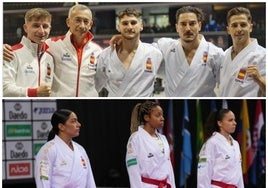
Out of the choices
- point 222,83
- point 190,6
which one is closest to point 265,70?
point 222,83

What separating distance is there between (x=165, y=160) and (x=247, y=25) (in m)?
0.80

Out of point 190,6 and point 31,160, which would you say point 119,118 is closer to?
point 190,6

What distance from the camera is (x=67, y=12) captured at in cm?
372

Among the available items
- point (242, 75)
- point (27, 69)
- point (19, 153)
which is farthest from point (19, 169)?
point (242, 75)

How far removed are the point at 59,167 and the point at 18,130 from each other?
117 centimetres

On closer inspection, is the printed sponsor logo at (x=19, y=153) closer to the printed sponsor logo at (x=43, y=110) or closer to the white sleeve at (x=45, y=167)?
the printed sponsor logo at (x=43, y=110)

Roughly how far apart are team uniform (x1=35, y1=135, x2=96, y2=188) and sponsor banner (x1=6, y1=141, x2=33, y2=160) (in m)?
1.22

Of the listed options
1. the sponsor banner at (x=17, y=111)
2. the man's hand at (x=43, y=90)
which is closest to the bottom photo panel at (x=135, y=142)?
the sponsor banner at (x=17, y=111)

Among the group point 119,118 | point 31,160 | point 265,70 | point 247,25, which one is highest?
point 247,25

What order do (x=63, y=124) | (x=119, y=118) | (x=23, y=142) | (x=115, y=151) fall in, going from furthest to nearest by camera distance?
1. (x=23, y=142)
2. (x=115, y=151)
3. (x=119, y=118)
4. (x=63, y=124)

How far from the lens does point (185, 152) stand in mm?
4422

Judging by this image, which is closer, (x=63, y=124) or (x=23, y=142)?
(x=63, y=124)

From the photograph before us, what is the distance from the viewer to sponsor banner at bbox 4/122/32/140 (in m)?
4.70

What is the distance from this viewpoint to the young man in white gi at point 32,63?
3701mm
